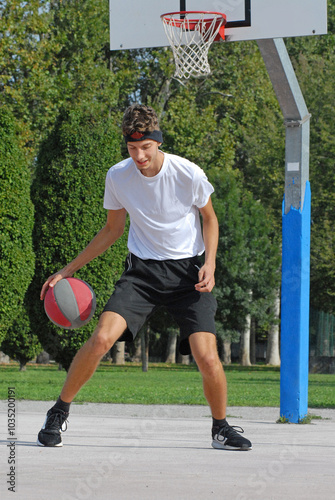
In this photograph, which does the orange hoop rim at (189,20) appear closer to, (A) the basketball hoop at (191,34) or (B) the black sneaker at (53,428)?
(A) the basketball hoop at (191,34)

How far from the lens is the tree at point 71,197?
22.9m

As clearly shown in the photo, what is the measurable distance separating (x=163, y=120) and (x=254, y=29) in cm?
3071

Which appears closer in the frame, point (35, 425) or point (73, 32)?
point (35, 425)

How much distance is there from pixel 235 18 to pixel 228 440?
483cm

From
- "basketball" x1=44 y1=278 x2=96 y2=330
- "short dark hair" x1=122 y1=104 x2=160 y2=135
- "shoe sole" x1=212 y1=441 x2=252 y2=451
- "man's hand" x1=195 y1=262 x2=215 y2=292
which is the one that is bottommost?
"shoe sole" x1=212 y1=441 x2=252 y2=451

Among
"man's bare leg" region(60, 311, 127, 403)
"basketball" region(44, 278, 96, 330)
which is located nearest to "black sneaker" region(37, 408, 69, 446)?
"man's bare leg" region(60, 311, 127, 403)

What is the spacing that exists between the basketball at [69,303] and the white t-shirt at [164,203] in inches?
20.2

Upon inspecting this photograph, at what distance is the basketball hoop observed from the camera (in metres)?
9.34

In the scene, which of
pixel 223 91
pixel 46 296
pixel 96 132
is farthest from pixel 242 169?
pixel 46 296

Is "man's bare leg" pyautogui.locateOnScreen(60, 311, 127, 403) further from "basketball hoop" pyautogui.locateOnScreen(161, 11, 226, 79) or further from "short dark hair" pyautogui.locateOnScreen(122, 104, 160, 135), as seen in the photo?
"basketball hoop" pyautogui.locateOnScreen(161, 11, 226, 79)

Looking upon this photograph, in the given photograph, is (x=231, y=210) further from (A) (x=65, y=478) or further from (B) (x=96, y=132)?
(A) (x=65, y=478)

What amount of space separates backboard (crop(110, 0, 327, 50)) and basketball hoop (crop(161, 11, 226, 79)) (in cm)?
10

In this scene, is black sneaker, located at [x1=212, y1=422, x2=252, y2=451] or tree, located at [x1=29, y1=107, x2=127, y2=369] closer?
black sneaker, located at [x1=212, y1=422, x2=252, y2=451]

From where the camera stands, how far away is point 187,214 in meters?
6.07
